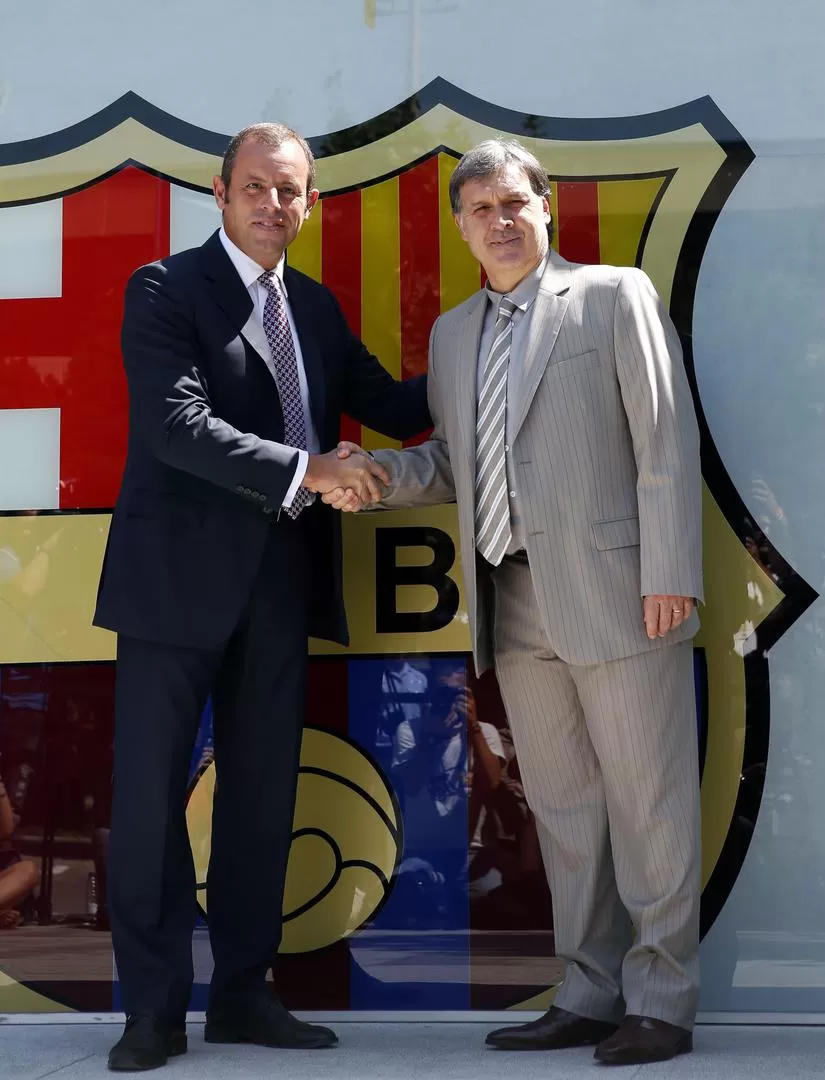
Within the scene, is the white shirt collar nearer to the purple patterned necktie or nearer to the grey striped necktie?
the purple patterned necktie

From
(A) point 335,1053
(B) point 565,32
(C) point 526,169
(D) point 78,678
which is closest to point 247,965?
(A) point 335,1053

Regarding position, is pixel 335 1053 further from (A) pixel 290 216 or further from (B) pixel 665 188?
(B) pixel 665 188

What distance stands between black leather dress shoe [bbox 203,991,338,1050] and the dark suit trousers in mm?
31

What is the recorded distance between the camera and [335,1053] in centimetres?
240

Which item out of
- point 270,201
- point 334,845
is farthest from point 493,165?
point 334,845

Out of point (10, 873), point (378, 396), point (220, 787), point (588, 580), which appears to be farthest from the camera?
point (10, 873)

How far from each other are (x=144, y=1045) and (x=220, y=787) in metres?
0.50

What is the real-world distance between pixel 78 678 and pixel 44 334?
0.80 m

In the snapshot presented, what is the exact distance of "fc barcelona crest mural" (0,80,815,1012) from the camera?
278 cm

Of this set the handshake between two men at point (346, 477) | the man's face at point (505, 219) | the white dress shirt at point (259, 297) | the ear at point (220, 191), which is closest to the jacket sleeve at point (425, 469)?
the handshake between two men at point (346, 477)

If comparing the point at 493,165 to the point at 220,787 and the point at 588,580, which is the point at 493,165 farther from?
the point at 220,787

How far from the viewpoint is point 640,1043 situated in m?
2.24

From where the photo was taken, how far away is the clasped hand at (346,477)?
8.12 feet

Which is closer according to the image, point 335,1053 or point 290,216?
point 335,1053
